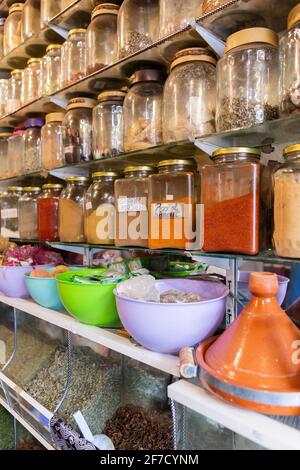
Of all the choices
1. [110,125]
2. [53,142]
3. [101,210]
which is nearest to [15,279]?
[101,210]

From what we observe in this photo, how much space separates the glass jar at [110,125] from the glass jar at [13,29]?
93cm

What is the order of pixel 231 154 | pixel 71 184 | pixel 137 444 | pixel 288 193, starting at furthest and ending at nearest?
pixel 71 184 → pixel 137 444 → pixel 231 154 → pixel 288 193

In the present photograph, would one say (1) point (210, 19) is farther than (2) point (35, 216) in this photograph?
No

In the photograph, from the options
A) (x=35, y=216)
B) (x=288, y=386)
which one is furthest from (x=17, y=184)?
(x=288, y=386)

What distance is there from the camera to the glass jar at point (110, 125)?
1.21 meters

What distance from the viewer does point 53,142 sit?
1.51 meters

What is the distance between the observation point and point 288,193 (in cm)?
67

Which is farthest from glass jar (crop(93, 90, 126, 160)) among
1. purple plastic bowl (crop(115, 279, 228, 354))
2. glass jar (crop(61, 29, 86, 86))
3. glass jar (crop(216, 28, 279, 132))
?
purple plastic bowl (crop(115, 279, 228, 354))

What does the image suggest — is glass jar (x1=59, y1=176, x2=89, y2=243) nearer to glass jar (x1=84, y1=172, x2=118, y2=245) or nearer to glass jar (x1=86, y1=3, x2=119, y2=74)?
glass jar (x1=84, y1=172, x2=118, y2=245)

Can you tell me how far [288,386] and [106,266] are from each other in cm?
83

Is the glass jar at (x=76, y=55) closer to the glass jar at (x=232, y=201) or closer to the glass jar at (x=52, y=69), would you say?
the glass jar at (x=52, y=69)

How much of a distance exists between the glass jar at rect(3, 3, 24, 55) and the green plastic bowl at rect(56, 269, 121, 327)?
4.85ft

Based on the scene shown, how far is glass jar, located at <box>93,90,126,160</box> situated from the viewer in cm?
121

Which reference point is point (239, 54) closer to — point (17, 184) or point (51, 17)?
point (51, 17)
